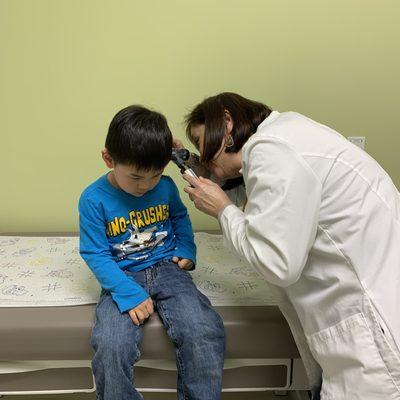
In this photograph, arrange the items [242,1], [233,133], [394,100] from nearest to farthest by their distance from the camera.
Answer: [233,133] → [242,1] → [394,100]

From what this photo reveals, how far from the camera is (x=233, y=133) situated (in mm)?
1146

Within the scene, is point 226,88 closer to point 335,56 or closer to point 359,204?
point 335,56

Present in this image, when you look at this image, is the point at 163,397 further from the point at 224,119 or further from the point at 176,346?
the point at 224,119

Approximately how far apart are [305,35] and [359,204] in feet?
3.31

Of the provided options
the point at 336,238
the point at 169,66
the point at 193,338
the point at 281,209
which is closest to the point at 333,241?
the point at 336,238

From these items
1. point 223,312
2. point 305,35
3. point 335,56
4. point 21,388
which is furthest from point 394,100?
point 21,388

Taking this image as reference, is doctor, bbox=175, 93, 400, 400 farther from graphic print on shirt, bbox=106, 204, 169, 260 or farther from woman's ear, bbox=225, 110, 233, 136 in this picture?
graphic print on shirt, bbox=106, 204, 169, 260

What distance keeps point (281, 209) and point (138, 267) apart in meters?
0.56

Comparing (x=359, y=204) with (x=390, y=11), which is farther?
(x=390, y=11)

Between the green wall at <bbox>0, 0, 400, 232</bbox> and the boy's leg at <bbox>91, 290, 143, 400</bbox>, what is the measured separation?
2.69 ft

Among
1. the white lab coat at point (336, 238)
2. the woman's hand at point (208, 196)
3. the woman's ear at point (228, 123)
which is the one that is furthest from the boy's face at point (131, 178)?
the white lab coat at point (336, 238)

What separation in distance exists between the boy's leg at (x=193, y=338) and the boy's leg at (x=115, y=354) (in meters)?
0.10

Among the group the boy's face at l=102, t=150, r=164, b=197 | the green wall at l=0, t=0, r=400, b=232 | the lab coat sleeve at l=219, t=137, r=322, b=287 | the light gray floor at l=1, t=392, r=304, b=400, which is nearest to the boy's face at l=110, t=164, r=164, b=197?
the boy's face at l=102, t=150, r=164, b=197

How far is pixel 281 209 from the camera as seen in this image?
0.92m
